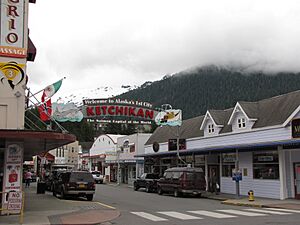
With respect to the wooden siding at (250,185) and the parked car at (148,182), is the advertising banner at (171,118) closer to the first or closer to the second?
the parked car at (148,182)

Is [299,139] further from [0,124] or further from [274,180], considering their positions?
[0,124]

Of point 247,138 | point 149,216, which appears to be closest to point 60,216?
point 149,216

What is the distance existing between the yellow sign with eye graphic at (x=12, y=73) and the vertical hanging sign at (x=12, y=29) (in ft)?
1.69

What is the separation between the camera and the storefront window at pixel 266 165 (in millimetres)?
26594

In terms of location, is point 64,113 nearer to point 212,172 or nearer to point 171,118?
point 171,118

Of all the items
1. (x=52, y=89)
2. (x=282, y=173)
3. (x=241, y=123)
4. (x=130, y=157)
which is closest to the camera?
(x=52, y=89)

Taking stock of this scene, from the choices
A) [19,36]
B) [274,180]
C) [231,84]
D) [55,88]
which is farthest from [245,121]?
[231,84]

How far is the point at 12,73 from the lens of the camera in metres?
18.7

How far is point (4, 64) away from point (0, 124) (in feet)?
9.10

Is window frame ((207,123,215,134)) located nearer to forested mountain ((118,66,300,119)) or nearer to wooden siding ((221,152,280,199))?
wooden siding ((221,152,280,199))

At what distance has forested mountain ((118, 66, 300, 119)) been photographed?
346 ft

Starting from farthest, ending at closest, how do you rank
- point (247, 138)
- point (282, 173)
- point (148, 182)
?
1. point (148, 182)
2. point (247, 138)
3. point (282, 173)

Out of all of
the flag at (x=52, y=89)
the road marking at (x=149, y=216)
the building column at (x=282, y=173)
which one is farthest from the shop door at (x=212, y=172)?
the flag at (x=52, y=89)

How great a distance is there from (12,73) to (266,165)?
16977mm
